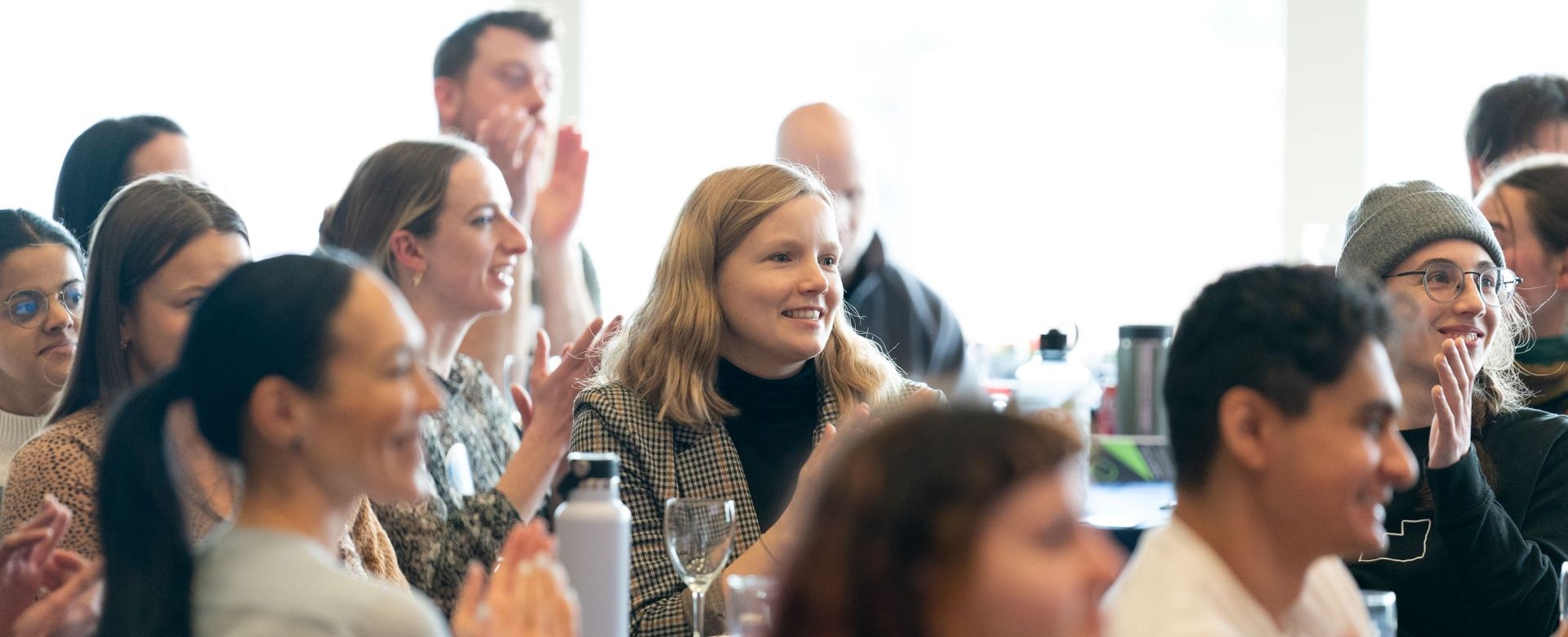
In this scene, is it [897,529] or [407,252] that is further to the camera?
[407,252]

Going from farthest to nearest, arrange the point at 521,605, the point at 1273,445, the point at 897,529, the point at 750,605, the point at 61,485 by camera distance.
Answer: the point at 61,485 < the point at 750,605 < the point at 1273,445 < the point at 521,605 < the point at 897,529

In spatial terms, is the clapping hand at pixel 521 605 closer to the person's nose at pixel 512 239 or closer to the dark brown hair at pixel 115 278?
the dark brown hair at pixel 115 278

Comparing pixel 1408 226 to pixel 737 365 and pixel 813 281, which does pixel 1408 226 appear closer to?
pixel 813 281

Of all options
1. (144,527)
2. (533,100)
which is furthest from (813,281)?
A: (533,100)

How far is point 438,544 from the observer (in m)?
2.54

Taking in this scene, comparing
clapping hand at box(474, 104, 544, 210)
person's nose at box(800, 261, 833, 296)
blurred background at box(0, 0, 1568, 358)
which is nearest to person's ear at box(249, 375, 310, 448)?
person's nose at box(800, 261, 833, 296)

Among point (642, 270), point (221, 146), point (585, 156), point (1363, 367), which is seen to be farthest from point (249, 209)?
point (1363, 367)

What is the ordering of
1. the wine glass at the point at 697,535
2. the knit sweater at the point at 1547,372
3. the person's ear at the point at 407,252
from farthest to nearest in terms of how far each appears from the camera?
the knit sweater at the point at 1547,372 < the person's ear at the point at 407,252 < the wine glass at the point at 697,535

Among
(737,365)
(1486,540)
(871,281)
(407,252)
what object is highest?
(407,252)

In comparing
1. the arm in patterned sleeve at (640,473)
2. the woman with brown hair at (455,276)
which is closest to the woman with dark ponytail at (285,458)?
the arm in patterned sleeve at (640,473)

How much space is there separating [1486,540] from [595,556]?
1375 mm

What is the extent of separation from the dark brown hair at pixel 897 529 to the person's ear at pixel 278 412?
0.58 metres

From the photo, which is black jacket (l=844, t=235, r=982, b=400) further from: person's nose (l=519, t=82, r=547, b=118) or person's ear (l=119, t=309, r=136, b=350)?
person's ear (l=119, t=309, r=136, b=350)

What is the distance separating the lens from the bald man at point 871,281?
153 inches
